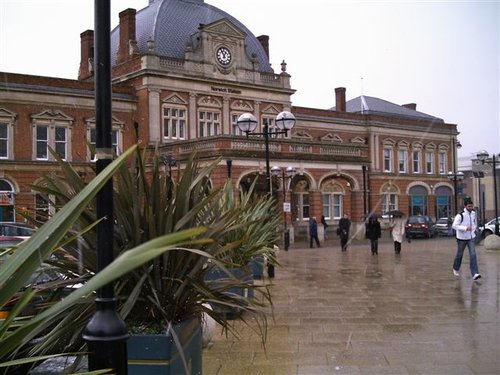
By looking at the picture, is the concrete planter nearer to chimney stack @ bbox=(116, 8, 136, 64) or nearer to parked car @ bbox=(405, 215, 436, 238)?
parked car @ bbox=(405, 215, 436, 238)

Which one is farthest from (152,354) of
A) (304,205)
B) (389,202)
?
(389,202)

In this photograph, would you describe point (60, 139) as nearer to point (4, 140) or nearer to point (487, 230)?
point (4, 140)

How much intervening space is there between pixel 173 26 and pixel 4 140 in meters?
15.4

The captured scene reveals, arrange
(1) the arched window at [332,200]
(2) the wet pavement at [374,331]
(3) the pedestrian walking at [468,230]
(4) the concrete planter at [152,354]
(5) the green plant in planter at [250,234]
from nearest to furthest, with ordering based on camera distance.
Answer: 1. (4) the concrete planter at [152,354]
2. (2) the wet pavement at [374,331]
3. (5) the green plant in planter at [250,234]
4. (3) the pedestrian walking at [468,230]
5. (1) the arched window at [332,200]

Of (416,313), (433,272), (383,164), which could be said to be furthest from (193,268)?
(383,164)

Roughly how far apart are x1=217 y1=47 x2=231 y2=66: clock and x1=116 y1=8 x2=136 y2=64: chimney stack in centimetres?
622

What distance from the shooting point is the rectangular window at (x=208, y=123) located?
44.7 meters

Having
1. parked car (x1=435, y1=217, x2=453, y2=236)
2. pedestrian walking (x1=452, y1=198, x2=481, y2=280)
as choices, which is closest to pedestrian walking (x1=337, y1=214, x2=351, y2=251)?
pedestrian walking (x1=452, y1=198, x2=481, y2=280)

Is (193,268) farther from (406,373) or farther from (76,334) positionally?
(406,373)

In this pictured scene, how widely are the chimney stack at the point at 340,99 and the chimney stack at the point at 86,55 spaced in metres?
24.8

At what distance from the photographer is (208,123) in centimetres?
4506

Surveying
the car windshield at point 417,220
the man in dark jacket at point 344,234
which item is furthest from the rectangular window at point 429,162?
the man in dark jacket at point 344,234

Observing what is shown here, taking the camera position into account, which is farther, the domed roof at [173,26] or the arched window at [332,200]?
Answer: the arched window at [332,200]

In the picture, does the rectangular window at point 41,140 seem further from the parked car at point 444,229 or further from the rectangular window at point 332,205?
the parked car at point 444,229
